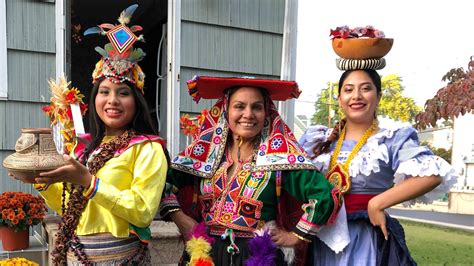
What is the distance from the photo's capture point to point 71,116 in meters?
1.92

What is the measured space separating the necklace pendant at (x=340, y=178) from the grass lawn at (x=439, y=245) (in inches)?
164

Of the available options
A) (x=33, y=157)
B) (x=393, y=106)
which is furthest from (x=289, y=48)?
(x=393, y=106)

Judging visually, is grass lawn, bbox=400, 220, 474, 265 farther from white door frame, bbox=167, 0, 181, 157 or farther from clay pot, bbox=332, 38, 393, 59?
clay pot, bbox=332, 38, 393, 59

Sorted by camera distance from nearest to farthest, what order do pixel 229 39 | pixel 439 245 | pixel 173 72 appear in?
pixel 173 72 < pixel 229 39 < pixel 439 245

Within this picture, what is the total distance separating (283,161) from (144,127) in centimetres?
64

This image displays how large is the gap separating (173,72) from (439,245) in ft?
17.5

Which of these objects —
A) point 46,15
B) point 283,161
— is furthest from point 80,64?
point 283,161

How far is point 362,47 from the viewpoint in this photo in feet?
6.47

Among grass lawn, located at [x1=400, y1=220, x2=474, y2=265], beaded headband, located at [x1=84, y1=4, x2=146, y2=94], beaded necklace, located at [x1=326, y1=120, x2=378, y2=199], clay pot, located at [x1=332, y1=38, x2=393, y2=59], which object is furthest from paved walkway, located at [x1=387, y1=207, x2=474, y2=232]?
beaded headband, located at [x1=84, y1=4, x2=146, y2=94]

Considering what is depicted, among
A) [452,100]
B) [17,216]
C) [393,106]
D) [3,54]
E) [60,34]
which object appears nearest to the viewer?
[17,216]

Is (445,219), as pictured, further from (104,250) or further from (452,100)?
(104,250)

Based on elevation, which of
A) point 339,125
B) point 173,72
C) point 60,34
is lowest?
point 339,125

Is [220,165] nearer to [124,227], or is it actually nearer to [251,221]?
[251,221]

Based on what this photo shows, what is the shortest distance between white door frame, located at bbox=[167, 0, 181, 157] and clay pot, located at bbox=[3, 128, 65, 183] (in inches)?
81.6
